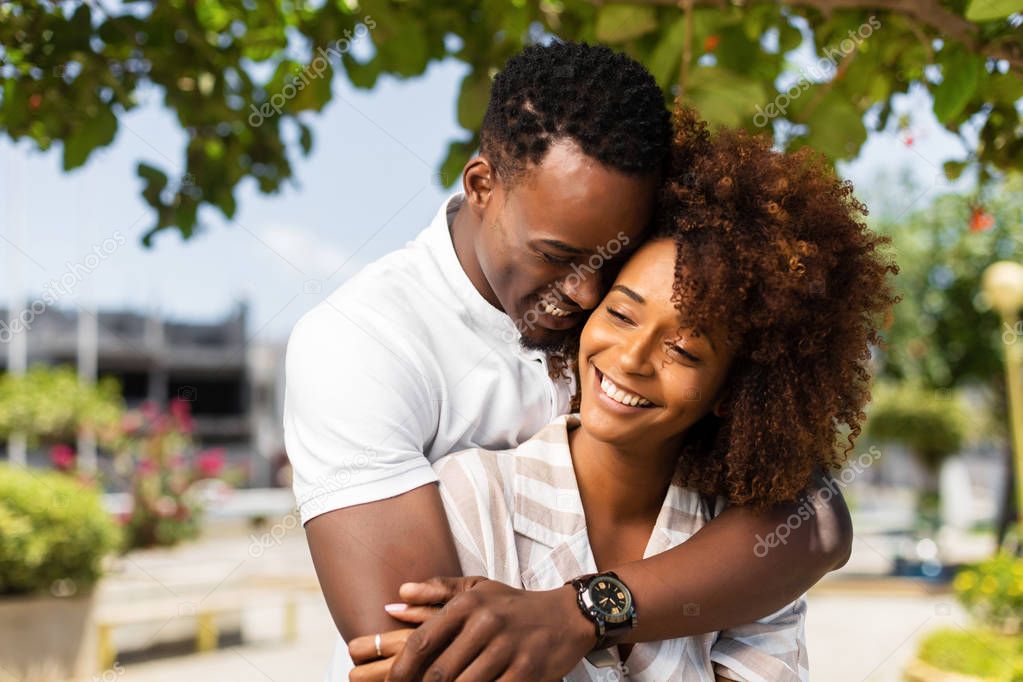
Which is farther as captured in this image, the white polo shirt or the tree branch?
the tree branch

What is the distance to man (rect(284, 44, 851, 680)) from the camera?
1.25 meters

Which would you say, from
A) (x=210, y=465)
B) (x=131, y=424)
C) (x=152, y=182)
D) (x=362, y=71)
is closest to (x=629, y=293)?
(x=362, y=71)

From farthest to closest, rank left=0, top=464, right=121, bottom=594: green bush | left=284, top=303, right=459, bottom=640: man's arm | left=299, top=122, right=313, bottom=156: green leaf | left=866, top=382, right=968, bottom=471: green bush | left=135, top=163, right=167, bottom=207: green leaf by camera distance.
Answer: left=866, top=382, right=968, bottom=471: green bush, left=0, top=464, right=121, bottom=594: green bush, left=299, top=122, right=313, bottom=156: green leaf, left=135, top=163, right=167, bottom=207: green leaf, left=284, top=303, right=459, bottom=640: man's arm

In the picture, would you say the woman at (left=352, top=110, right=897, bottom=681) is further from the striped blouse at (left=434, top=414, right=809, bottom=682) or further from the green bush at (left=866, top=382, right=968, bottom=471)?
the green bush at (left=866, top=382, right=968, bottom=471)

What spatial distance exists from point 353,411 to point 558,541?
360 millimetres

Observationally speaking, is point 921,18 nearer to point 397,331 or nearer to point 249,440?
point 397,331

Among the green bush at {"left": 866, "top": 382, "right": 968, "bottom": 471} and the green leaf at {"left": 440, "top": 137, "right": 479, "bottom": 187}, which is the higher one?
the green bush at {"left": 866, "top": 382, "right": 968, "bottom": 471}

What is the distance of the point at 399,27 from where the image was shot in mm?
2826

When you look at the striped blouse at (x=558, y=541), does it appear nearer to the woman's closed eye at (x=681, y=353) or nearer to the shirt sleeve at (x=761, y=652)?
the shirt sleeve at (x=761, y=652)

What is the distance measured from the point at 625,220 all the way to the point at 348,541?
0.55 m

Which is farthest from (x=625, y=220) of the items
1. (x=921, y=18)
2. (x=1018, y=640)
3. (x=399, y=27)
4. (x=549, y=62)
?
(x=1018, y=640)

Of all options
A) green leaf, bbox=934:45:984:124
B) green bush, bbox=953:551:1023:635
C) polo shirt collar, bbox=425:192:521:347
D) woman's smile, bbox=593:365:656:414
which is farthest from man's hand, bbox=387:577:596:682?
green bush, bbox=953:551:1023:635

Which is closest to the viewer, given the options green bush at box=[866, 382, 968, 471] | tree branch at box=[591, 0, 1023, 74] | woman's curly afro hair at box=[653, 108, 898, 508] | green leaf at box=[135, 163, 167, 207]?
woman's curly afro hair at box=[653, 108, 898, 508]

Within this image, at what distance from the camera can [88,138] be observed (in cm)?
283
